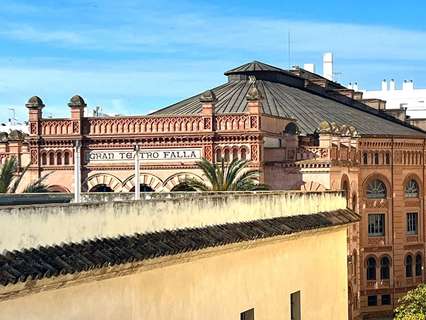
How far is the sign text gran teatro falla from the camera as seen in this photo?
38781 millimetres

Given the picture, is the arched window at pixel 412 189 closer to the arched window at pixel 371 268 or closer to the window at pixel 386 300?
the arched window at pixel 371 268

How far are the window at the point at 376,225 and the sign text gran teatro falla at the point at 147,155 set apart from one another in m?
19.6

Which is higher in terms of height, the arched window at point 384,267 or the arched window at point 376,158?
the arched window at point 376,158

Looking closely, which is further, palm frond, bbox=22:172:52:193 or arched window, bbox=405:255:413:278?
arched window, bbox=405:255:413:278

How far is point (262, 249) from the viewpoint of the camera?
1566cm

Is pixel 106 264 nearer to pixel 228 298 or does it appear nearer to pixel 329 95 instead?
pixel 228 298

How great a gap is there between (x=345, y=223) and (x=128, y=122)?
20.3 m

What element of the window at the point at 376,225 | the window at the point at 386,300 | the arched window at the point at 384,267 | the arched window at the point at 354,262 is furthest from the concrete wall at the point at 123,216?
the window at the point at 386,300

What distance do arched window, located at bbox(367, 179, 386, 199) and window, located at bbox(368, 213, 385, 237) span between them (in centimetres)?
127

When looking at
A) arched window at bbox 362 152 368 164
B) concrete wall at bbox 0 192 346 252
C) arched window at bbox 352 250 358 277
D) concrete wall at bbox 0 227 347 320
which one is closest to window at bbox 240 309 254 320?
concrete wall at bbox 0 227 347 320

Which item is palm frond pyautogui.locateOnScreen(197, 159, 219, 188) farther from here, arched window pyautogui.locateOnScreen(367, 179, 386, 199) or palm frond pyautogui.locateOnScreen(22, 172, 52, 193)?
arched window pyautogui.locateOnScreen(367, 179, 386, 199)

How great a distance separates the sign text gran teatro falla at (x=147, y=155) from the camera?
38.8 m

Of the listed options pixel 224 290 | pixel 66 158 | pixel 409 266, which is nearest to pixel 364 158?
pixel 409 266

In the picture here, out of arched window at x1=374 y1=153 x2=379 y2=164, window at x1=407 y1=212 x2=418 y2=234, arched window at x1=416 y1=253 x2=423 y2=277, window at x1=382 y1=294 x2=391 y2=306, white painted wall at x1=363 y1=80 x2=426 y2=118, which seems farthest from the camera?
white painted wall at x1=363 y1=80 x2=426 y2=118
